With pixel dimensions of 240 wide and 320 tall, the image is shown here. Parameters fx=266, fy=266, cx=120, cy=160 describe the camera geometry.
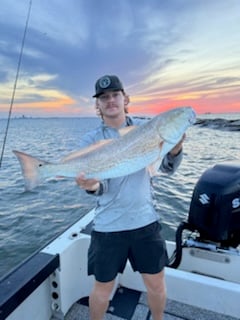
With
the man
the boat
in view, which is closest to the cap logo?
the man

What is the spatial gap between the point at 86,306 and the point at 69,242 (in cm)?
68

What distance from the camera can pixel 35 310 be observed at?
2.19 meters

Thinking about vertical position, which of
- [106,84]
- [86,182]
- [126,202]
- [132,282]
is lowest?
[132,282]

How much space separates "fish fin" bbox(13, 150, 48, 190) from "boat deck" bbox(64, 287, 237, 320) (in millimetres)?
1520

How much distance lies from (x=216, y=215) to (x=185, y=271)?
0.63 metres

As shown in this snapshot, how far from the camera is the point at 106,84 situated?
1.92m

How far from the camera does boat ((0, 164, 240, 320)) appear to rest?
2270mm

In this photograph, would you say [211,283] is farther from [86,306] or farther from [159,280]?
Result: [86,306]

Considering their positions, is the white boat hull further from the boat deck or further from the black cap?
the black cap

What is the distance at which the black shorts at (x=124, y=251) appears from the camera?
6.31 feet

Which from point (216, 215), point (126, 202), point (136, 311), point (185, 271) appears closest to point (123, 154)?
point (126, 202)

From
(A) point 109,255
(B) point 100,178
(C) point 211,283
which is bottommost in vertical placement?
(C) point 211,283

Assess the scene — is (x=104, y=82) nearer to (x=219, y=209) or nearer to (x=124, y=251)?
(x=124, y=251)

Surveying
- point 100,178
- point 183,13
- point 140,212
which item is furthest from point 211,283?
point 183,13
